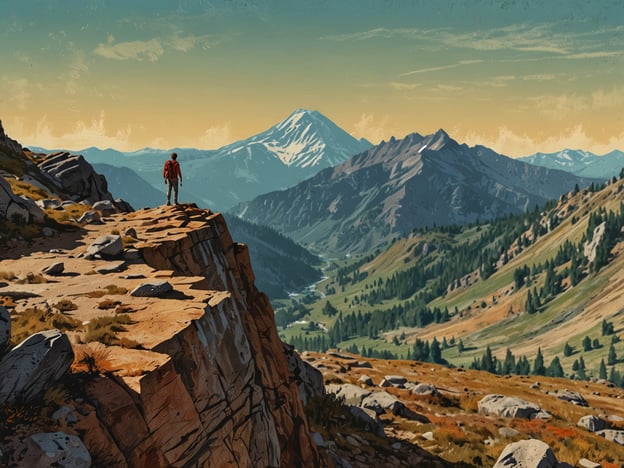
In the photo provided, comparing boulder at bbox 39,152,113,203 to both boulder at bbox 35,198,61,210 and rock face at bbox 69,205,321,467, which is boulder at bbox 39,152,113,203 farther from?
rock face at bbox 69,205,321,467

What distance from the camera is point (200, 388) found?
15320mm

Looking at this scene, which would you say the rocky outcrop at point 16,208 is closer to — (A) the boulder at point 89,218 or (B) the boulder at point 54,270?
(A) the boulder at point 89,218

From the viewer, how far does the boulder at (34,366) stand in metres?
12.0

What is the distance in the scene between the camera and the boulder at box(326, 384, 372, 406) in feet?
139

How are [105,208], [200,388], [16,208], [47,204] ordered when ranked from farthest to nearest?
1. [105,208]
2. [47,204]
3. [16,208]
4. [200,388]

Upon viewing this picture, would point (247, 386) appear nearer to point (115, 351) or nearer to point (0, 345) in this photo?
point (115, 351)

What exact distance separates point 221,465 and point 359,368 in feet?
192

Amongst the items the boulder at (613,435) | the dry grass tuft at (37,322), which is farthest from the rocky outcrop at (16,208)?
the boulder at (613,435)

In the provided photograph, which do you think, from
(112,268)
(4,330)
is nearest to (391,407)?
(112,268)

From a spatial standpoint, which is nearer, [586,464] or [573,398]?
[586,464]

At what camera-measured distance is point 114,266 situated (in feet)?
82.4

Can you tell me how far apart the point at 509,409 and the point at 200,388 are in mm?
38337

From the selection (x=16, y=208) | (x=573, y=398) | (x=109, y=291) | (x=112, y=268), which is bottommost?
(x=573, y=398)

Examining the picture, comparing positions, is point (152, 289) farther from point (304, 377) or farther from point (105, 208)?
point (105, 208)
